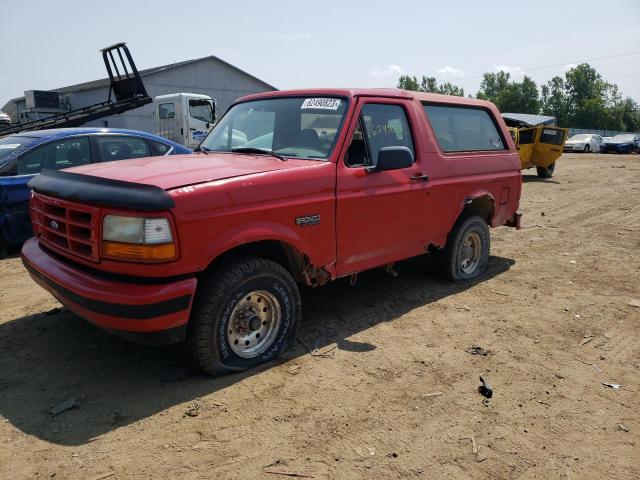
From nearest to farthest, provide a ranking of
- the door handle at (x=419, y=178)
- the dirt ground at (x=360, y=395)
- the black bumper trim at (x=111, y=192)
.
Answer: the dirt ground at (x=360, y=395) < the black bumper trim at (x=111, y=192) < the door handle at (x=419, y=178)

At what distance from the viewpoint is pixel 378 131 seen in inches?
167

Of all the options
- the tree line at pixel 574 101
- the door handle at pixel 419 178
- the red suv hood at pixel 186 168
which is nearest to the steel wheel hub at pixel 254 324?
the red suv hood at pixel 186 168

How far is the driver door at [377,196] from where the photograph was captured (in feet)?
12.8

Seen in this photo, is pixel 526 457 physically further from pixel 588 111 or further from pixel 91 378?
pixel 588 111

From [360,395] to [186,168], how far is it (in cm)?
194

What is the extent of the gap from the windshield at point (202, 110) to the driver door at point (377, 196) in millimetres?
12557

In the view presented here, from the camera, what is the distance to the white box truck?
15594mm

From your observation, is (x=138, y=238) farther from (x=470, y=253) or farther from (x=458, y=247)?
(x=470, y=253)

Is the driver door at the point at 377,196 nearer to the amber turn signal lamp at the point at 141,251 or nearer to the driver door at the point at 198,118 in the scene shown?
the amber turn signal lamp at the point at 141,251

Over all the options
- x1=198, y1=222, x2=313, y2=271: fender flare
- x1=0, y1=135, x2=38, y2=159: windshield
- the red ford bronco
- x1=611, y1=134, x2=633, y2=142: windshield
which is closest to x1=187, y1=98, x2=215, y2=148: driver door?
x1=0, y1=135, x2=38, y2=159: windshield

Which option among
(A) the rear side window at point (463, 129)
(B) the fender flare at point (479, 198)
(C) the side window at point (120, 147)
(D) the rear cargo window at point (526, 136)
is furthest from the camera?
(D) the rear cargo window at point (526, 136)

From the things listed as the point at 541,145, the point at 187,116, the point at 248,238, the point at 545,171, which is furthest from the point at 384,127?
the point at 545,171

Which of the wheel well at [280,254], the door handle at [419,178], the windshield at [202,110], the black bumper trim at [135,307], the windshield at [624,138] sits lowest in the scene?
the black bumper trim at [135,307]

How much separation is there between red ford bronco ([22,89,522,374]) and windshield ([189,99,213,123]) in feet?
38.7
